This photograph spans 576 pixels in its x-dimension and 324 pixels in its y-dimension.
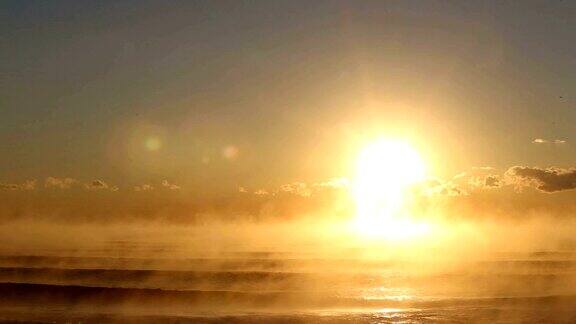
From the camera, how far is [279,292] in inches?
1596

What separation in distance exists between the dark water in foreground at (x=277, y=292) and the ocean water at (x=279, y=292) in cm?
7

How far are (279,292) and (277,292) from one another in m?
0.19

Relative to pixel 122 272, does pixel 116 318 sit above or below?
below

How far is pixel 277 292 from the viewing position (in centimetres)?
4066

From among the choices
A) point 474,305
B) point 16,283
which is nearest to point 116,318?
point 16,283

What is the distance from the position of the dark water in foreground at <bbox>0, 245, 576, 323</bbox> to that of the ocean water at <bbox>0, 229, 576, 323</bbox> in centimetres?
7

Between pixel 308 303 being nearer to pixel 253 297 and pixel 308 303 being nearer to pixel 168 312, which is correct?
pixel 253 297

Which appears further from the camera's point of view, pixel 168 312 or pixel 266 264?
pixel 266 264

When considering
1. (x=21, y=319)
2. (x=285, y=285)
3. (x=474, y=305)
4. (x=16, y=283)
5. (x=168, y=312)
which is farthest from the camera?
(x=285, y=285)

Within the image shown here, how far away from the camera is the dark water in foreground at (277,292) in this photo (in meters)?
30.8

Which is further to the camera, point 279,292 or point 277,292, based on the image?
point 277,292

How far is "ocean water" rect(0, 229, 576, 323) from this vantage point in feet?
101

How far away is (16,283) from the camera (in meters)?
41.6

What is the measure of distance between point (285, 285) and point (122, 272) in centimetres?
1482
